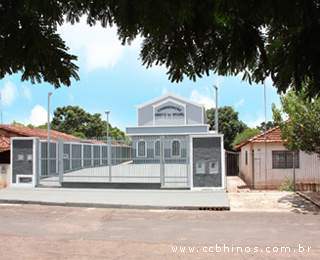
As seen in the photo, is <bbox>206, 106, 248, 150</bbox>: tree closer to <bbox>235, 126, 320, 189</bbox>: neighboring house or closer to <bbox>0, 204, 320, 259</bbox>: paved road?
<bbox>235, 126, 320, 189</bbox>: neighboring house

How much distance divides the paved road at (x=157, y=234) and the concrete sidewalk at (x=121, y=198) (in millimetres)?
804

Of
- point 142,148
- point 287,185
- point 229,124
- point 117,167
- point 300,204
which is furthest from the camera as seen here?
point 229,124

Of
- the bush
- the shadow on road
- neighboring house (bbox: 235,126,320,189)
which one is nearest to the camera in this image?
the shadow on road

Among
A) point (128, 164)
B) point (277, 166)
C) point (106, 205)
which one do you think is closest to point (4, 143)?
point (128, 164)

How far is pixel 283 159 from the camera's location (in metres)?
16.4

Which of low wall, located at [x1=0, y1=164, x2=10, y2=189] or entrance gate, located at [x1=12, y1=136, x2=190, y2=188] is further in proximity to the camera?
low wall, located at [x1=0, y1=164, x2=10, y2=189]

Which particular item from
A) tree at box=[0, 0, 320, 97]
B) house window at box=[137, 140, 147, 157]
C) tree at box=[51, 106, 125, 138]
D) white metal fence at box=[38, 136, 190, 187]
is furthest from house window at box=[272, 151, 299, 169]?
tree at box=[51, 106, 125, 138]

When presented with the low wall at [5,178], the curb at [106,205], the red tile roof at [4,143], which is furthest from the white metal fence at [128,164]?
the red tile roof at [4,143]

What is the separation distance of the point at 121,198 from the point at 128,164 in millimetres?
2489

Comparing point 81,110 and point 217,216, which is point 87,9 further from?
point 81,110

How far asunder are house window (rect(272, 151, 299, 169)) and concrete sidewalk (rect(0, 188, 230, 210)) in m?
5.00

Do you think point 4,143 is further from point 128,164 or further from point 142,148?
point 142,148

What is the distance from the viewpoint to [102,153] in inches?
580

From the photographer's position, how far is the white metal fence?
44.9ft
